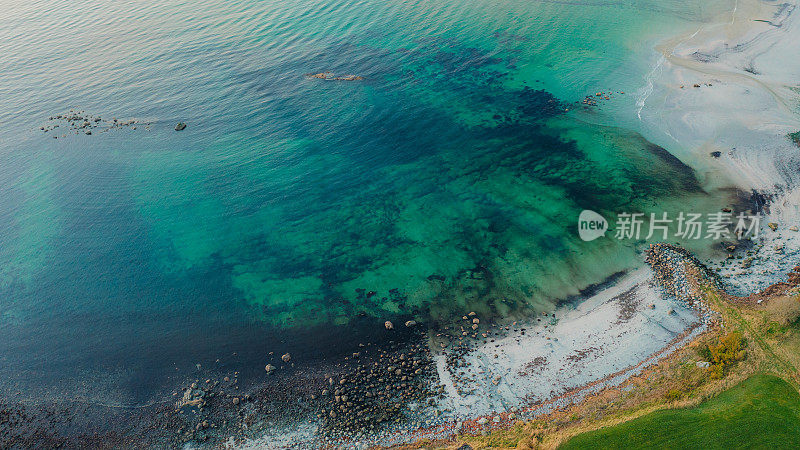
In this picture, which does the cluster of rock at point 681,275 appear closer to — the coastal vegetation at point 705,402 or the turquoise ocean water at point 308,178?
the turquoise ocean water at point 308,178

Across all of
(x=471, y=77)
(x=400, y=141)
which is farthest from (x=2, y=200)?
(x=471, y=77)

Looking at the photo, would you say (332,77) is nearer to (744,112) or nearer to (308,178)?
(308,178)

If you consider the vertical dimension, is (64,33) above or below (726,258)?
above

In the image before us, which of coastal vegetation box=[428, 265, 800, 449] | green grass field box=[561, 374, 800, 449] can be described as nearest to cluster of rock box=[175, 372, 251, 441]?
coastal vegetation box=[428, 265, 800, 449]

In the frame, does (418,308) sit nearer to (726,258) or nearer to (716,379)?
(716,379)

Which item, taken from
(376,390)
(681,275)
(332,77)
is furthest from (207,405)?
(332,77)

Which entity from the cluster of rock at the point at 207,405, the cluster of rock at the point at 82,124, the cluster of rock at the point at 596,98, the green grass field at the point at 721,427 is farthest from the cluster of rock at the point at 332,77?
the green grass field at the point at 721,427
